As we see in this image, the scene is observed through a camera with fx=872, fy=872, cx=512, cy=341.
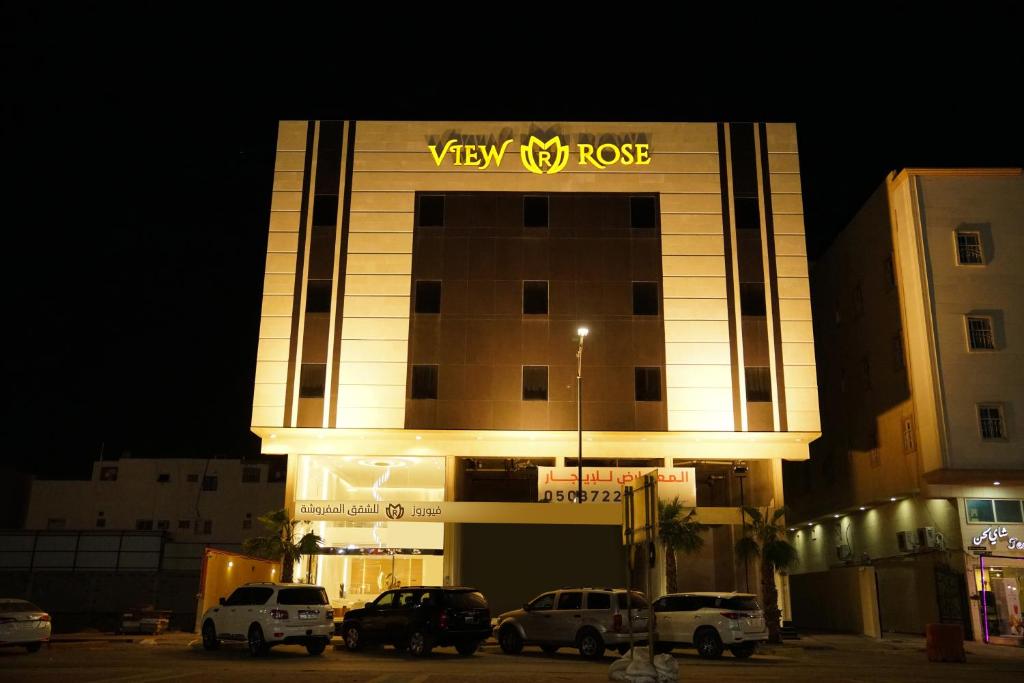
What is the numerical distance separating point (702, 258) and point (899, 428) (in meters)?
10.9

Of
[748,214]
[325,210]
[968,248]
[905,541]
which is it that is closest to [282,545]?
[325,210]

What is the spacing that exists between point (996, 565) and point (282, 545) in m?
27.3

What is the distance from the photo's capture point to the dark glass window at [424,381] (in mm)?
36406

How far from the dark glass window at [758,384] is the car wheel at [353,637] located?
19.9 m

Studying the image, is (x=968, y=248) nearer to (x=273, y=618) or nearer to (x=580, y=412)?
(x=580, y=412)

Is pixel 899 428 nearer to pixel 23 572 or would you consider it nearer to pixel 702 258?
pixel 702 258

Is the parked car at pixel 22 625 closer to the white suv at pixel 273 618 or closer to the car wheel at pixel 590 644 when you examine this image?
the white suv at pixel 273 618

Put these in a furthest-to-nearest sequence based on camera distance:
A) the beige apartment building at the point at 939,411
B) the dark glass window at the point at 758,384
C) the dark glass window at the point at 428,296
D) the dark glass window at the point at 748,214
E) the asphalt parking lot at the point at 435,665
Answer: the dark glass window at the point at 748,214
the dark glass window at the point at 428,296
the dark glass window at the point at 758,384
the beige apartment building at the point at 939,411
the asphalt parking lot at the point at 435,665

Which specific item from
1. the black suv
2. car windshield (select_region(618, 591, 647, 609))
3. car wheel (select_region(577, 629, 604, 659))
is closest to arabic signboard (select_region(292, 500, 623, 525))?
the black suv

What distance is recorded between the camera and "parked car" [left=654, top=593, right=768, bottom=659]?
21.9 metres

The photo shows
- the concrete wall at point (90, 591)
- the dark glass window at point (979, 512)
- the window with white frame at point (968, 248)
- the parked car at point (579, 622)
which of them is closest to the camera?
the parked car at point (579, 622)

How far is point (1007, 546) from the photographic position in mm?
32938

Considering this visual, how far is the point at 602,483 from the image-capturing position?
117 ft

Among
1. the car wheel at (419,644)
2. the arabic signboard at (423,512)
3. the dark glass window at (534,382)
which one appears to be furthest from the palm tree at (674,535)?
the car wheel at (419,644)
